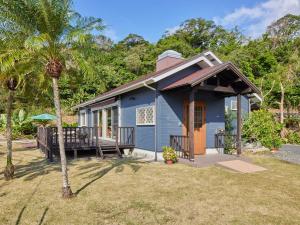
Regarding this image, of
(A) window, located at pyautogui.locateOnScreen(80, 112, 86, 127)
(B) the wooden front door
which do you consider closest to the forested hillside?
(A) window, located at pyautogui.locateOnScreen(80, 112, 86, 127)

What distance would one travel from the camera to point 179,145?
464 inches

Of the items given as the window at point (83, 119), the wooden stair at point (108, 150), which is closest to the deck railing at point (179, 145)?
the wooden stair at point (108, 150)

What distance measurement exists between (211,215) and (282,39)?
4194 centimetres

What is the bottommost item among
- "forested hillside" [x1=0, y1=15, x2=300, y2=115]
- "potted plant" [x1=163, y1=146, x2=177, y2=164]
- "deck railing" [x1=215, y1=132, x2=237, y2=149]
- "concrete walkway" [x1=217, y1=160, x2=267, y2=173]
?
"concrete walkway" [x1=217, y1=160, x2=267, y2=173]

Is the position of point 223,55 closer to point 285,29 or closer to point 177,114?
point 285,29

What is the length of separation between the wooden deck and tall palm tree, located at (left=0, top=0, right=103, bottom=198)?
6101mm

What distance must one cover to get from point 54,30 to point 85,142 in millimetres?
7985

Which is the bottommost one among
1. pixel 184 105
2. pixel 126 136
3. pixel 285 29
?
pixel 126 136

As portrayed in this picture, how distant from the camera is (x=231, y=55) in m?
33.9

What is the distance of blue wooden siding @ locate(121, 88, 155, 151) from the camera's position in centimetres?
1224

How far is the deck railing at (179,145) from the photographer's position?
11.6 meters

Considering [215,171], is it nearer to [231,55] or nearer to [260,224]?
[260,224]

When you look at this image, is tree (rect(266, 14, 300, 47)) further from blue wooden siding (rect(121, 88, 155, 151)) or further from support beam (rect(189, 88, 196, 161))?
support beam (rect(189, 88, 196, 161))

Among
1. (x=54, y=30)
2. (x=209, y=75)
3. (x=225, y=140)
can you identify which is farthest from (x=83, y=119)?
(x=54, y=30)
